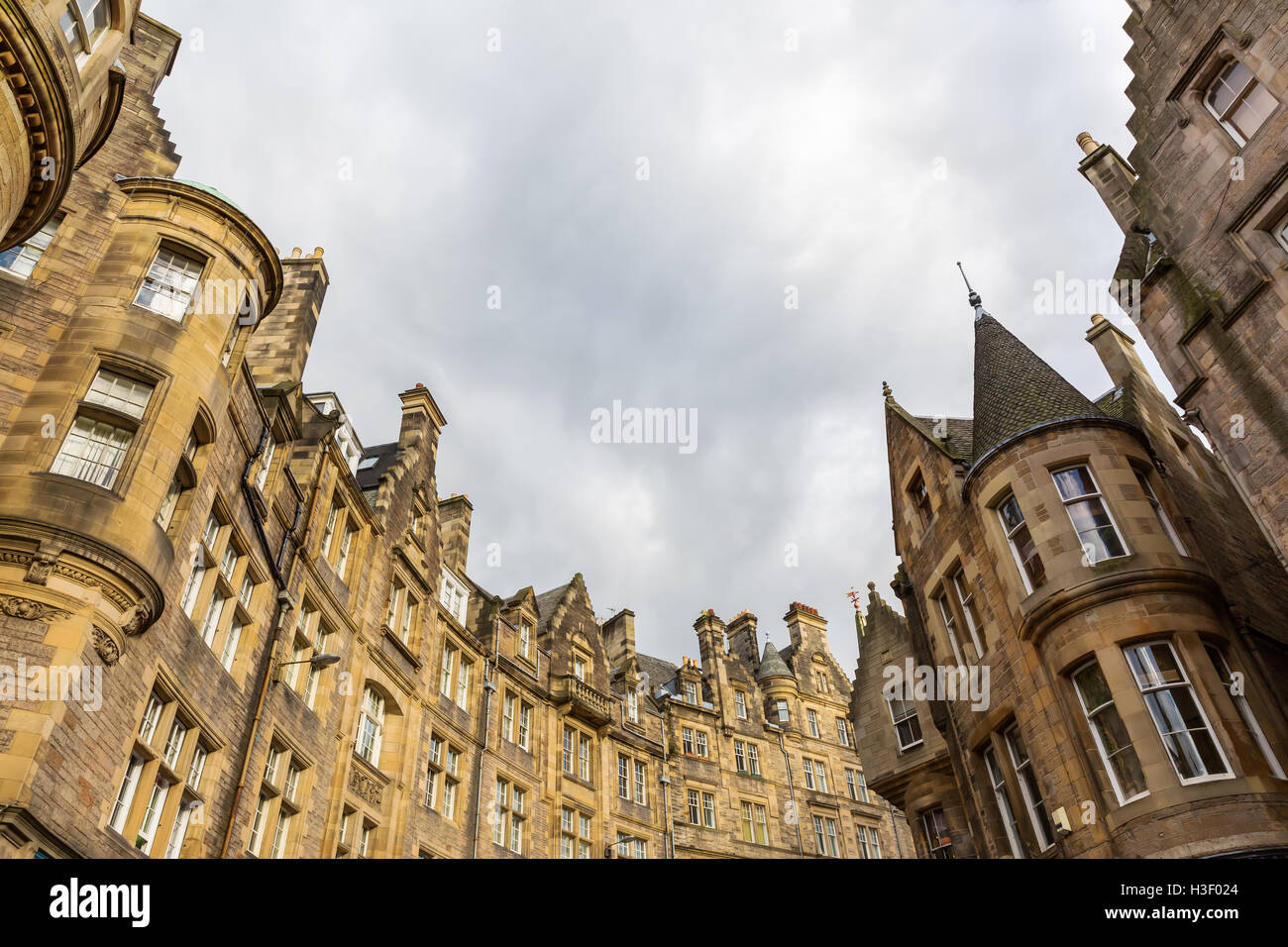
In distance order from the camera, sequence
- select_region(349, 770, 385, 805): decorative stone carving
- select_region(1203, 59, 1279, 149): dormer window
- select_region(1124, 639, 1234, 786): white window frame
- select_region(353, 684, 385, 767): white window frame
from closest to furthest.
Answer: select_region(1124, 639, 1234, 786): white window frame → select_region(1203, 59, 1279, 149): dormer window → select_region(349, 770, 385, 805): decorative stone carving → select_region(353, 684, 385, 767): white window frame

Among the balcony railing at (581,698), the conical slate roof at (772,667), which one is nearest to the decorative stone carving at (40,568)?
the balcony railing at (581,698)

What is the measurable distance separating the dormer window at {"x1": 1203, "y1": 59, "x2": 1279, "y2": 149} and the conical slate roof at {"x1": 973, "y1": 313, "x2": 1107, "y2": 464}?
231 inches

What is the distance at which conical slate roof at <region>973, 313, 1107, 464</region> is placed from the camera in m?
19.6

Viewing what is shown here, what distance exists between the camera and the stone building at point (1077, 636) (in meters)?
14.8

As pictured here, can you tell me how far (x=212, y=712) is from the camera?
17.9 meters

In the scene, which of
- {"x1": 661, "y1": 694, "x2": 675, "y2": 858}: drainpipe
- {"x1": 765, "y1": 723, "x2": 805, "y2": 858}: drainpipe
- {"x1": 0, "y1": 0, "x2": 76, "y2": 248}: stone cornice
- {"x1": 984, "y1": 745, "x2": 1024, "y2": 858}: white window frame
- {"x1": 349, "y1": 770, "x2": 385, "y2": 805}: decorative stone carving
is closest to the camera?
{"x1": 0, "y1": 0, "x2": 76, "y2": 248}: stone cornice

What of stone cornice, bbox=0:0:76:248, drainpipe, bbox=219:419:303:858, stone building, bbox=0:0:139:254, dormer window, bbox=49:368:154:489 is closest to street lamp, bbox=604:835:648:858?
drainpipe, bbox=219:419:303:858

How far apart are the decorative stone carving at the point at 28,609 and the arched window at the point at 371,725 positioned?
40.9 feet

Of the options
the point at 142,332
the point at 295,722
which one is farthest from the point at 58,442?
the point at 295,722

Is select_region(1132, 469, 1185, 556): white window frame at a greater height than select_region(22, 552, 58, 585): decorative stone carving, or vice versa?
select_region(1132, 469, 1185, 556): white window frame

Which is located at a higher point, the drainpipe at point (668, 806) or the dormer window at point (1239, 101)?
the dormer window at point (1239, 101)

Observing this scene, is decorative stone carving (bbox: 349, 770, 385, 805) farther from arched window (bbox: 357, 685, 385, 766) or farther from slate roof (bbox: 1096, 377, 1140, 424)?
slate roof (bbox: 1096, 377, 1140, 424)

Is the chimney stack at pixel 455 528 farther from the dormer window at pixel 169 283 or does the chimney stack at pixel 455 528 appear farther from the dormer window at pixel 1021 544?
the dormer window at pixel 1021 544

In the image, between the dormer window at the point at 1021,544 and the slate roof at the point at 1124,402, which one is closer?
the dormer window at the point at 1021,544
